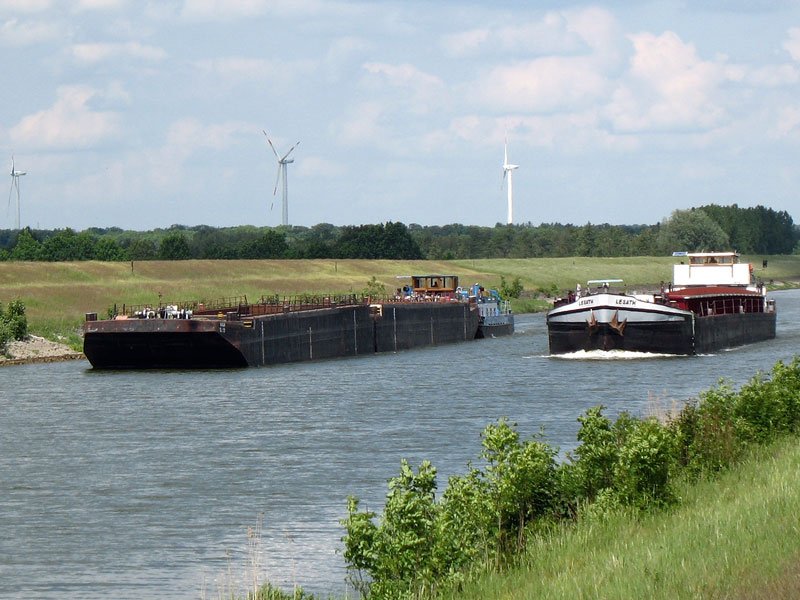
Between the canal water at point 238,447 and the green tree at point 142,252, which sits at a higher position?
the green tree at point 142,252

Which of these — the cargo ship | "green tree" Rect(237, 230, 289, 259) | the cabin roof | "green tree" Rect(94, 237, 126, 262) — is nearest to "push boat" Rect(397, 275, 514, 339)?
the cargo ship

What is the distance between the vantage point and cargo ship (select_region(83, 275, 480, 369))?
5897 centimetres

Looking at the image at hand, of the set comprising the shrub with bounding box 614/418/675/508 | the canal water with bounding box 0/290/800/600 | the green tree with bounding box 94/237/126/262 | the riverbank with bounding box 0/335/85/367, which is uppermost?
the green tree with bounding box 94/237/126/262

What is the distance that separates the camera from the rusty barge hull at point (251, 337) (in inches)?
2313

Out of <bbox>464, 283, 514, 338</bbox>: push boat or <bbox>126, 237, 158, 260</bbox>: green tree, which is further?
<bbox>126, 237, 158, 260</bbox>: green tree

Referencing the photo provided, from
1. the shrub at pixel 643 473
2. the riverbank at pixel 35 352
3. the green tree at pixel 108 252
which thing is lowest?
the riverbank at pixel 35 352

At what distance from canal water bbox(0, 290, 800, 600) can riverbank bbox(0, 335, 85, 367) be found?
204 centimetres

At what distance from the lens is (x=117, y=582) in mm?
20953

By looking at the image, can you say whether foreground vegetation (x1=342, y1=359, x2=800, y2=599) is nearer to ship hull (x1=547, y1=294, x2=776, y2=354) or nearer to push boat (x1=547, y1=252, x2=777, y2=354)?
push boat (x1=547, y1=252, x2=777, y2=354)

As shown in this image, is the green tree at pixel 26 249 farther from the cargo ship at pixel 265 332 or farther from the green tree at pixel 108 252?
the cargo ship at pixel 265 332

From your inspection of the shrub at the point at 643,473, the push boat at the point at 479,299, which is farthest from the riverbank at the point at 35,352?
the shrub at the point at 643,473

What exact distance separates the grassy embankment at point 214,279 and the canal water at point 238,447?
23961 mm

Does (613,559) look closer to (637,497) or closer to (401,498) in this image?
(401,498)

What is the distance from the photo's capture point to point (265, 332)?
63906 mm
